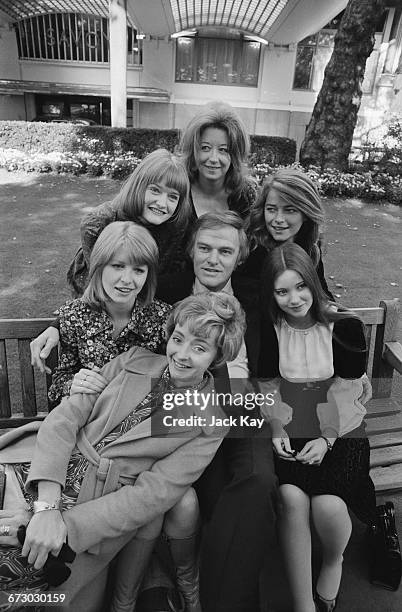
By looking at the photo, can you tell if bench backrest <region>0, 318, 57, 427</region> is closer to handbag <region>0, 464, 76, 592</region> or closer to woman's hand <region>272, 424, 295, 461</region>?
handbag <region>0, 464, 76, 592</region>

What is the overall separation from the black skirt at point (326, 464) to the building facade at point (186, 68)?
60.2 feet

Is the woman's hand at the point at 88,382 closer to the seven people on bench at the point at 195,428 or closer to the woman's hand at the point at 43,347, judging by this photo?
the seven people on bench at the point at 195,428

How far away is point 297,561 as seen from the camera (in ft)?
6.47

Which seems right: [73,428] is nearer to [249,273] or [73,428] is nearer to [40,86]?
[249,273]

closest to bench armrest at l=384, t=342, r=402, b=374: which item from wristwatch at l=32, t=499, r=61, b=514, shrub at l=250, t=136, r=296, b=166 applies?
wristwatch at l=32, t=499, r=61, b=514

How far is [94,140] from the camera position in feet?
38.4

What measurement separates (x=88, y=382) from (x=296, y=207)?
52.6 inches

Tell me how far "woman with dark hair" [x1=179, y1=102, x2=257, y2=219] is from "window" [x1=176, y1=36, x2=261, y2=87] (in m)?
18.3

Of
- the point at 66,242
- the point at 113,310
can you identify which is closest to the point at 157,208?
the point at 113,310

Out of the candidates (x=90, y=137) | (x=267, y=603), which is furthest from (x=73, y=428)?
(x=90, y=137)

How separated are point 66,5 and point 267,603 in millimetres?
20796

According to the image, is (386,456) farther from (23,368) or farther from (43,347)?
(23,368)

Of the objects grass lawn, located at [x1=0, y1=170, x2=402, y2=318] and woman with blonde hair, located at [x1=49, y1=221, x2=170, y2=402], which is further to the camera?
grass lawn, located at [x1=0, y1=170, x2=402, y2=318]

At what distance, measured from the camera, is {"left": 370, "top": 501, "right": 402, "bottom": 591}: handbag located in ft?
7.41
